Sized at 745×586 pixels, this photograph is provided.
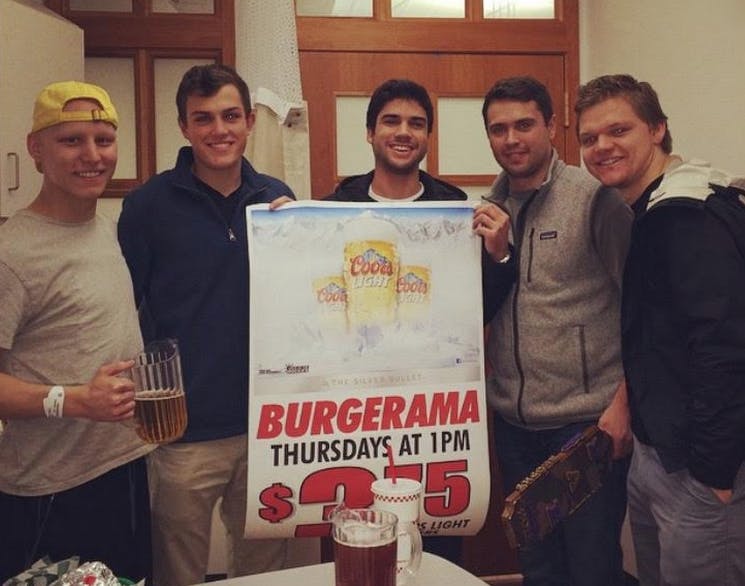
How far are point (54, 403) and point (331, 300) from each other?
668mm

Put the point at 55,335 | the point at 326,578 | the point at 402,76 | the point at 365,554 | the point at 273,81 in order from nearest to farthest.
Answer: the point at 365,554
the point at 326,578
the point at 55,335
the point at 273,81
the point at 402,76

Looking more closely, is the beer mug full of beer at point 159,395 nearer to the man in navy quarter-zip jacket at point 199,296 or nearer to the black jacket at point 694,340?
the man in navy quarter-zip jacket at point 199,296

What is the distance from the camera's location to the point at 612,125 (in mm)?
1873

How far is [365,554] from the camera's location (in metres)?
1.13

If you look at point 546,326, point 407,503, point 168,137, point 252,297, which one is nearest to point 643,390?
point 546,326

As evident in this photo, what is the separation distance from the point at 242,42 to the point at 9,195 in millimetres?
1001

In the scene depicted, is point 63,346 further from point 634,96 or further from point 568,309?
point 634,96

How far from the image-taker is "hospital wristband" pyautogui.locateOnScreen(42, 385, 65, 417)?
1733mm

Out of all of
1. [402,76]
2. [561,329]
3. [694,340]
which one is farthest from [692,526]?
[402,76]

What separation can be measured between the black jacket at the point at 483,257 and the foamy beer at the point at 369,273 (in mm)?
257

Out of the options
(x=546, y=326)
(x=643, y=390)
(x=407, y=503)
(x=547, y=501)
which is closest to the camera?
(x=407, y=503)

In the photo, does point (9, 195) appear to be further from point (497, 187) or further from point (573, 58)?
point (573, 58)

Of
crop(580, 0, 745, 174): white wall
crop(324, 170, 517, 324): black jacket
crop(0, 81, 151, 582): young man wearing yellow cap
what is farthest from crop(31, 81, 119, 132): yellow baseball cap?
crop(580, 0, 745, 174): white wall

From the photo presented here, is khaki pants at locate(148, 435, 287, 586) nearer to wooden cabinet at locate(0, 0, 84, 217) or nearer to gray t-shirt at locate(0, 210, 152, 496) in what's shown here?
gray t-shirt at locate(0, 210, 152, 496)
